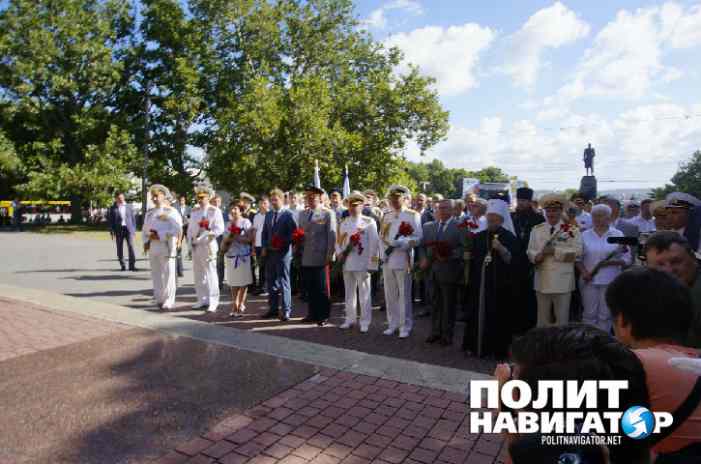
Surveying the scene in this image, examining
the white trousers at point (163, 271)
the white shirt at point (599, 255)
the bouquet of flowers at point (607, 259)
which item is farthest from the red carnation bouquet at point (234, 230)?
the bouquet of flowers at point (607, 259)

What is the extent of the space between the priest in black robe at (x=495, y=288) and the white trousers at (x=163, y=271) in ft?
17.4

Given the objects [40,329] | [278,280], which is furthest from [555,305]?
[40,329]

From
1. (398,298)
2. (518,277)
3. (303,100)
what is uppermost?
(303,100)

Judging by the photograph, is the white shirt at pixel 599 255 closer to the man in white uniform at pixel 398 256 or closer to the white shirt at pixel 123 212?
the man in white uniform at pixel 398 256

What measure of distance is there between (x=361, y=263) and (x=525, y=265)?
7.54 feet

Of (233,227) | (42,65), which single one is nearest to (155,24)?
(42,65)

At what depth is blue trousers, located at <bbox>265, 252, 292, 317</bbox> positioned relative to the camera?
773 centimetres

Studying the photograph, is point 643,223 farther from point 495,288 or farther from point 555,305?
→ point 495,288

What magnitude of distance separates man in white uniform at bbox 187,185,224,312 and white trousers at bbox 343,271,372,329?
251 cm

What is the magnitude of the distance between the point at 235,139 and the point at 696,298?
81.8 ft

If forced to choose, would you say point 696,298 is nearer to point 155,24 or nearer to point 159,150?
point 159,150

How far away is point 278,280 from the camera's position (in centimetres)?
780

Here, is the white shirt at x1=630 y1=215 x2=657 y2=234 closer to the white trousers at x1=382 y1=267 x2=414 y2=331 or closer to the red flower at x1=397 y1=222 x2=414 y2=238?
the red flower at x1=397 y1=222 x2=414 y2=238

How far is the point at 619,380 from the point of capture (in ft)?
4.59
